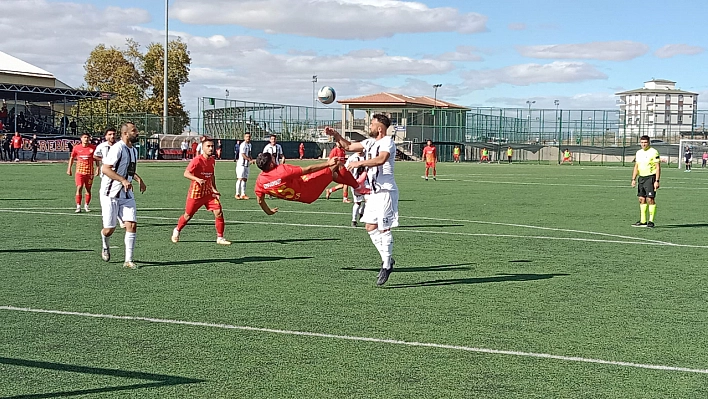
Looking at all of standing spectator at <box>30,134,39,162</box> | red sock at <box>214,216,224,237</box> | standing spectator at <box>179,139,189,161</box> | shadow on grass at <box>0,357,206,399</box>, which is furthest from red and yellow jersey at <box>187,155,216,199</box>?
standing spectator at <box>179,139,189,161</box>

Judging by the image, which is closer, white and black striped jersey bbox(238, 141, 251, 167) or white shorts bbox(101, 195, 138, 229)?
white shorts bbox(101, 195, 138, 229)

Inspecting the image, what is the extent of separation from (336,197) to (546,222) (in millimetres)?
8660

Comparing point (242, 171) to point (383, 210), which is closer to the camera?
point (383, 210)

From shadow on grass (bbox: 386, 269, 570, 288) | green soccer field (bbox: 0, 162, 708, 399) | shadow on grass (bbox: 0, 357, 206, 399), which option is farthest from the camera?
shadow on grass (bbox: 386, 269, 570, 288)

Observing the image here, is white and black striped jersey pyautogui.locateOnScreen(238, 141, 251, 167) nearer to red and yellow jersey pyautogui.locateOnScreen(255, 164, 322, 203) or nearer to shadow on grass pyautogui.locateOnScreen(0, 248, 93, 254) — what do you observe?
shadow on grass pyautogui.locateOnScreen(0, 248, 93, 254)

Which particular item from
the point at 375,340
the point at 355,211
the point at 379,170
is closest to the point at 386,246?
the point at 379,170

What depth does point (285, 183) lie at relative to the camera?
377 inches

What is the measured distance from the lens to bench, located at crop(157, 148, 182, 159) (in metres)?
64.3

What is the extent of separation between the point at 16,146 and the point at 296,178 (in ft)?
156

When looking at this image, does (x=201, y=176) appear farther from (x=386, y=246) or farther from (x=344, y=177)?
(x=386, y=246)

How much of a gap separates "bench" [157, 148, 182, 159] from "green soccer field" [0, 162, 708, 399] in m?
48.3

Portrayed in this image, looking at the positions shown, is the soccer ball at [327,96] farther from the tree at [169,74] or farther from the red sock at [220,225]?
the tree at [169,74]

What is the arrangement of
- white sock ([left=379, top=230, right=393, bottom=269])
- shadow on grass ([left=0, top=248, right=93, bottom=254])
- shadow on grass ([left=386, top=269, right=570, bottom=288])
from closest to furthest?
1. white sock ([left=379, top=230, right=393, bottom=269])
2. shadow on grass ([left=386, top=269, right=570, bottom=288])
3. shadow on grass ([left=0, top=248, right=93, bottom=254])

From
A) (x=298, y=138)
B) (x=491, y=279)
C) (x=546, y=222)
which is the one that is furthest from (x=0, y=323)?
(x=298, y=138)
